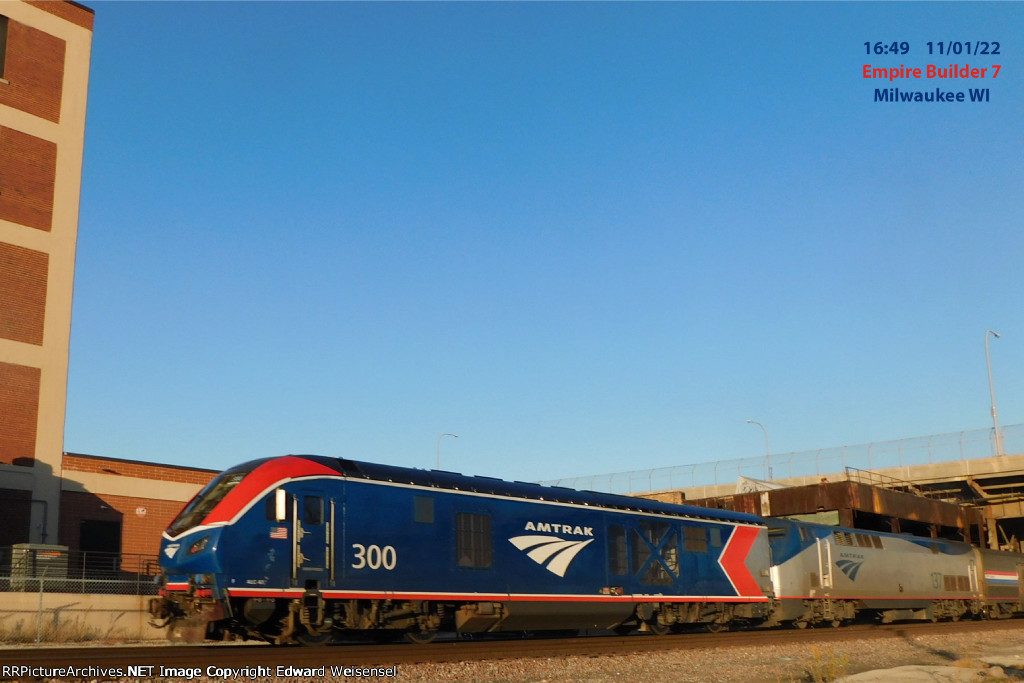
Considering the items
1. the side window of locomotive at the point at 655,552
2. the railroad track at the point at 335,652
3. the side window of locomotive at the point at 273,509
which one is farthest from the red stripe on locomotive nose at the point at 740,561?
the side window of locomotive at the point at 273,509

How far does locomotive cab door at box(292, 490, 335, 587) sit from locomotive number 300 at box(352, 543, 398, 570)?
2.05 ft

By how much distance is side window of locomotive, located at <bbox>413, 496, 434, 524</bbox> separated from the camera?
19812 mm

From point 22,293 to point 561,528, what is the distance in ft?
75.4

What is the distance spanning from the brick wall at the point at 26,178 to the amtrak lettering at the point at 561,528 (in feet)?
77.9

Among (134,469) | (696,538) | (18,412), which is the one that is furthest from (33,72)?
(696,538)

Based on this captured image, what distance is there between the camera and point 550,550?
2252 cm

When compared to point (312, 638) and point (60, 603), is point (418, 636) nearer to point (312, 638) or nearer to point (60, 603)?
point (312, 638)

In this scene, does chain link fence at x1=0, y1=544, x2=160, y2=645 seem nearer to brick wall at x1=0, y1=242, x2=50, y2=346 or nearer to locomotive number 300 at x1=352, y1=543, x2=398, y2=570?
locomotive number 300 at x1=352, y1=543, x2=398, y2=570

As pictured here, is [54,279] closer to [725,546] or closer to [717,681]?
[725,546]

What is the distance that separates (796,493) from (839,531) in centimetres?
1195

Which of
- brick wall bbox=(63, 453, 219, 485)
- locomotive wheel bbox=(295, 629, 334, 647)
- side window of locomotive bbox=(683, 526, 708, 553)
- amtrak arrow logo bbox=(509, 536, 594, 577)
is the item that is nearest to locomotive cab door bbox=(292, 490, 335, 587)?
locomotive wheel bbox=(295, 629, 334, 647)

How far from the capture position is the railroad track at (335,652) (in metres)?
14.4

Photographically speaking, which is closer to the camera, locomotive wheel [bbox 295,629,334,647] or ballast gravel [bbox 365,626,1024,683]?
ballast gravel [bbox 365,626,1024,683]

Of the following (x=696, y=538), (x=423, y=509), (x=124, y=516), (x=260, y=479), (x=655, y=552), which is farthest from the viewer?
(x=124, y=516)
